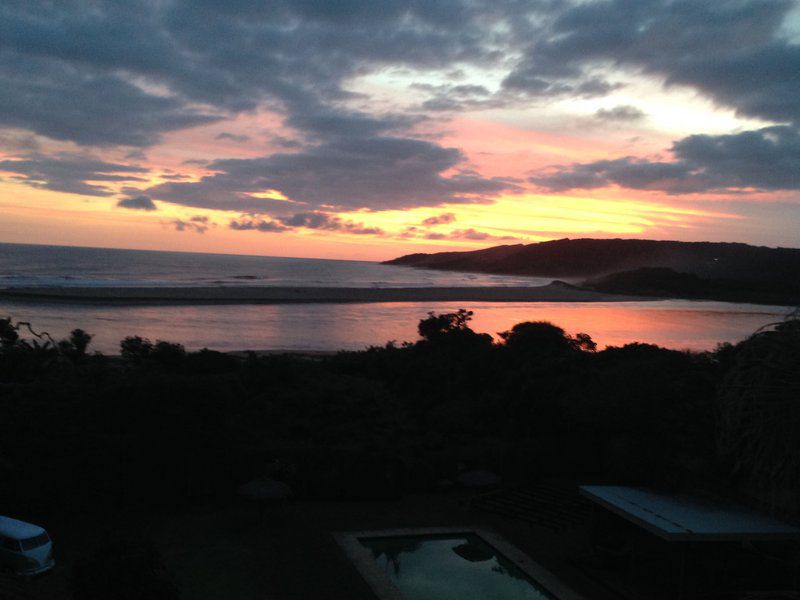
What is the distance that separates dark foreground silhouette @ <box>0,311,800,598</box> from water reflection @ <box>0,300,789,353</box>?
1700cm

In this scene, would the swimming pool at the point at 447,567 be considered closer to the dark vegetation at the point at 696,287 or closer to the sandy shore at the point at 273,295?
the sandy shore at the point at 273,295

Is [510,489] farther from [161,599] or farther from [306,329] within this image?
[306,329]

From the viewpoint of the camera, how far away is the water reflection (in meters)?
39.5

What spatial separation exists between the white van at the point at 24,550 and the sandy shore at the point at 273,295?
46.4 m

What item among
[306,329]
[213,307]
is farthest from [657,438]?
[213,307]

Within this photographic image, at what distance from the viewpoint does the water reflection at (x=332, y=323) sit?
39.5 m

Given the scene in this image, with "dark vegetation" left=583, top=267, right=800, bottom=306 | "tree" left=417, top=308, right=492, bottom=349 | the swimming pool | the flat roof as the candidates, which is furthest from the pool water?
"dark vegetation" left=583, top=267, right=800, bottom=306

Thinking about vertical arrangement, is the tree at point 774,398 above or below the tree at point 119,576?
above

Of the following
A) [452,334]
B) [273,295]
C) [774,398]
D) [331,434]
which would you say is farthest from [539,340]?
[273,295]

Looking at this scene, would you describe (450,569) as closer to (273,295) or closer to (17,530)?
(17,530)

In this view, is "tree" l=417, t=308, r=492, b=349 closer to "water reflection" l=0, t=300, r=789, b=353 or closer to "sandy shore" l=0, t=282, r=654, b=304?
"water reflection" l=0, t=300, r=789, b=353

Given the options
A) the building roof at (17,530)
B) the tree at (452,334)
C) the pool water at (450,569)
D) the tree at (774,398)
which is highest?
the tree at (774,398)

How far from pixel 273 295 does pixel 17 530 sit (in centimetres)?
5761

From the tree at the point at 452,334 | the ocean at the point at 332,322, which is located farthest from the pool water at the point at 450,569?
the ocean at the point at 332,322
